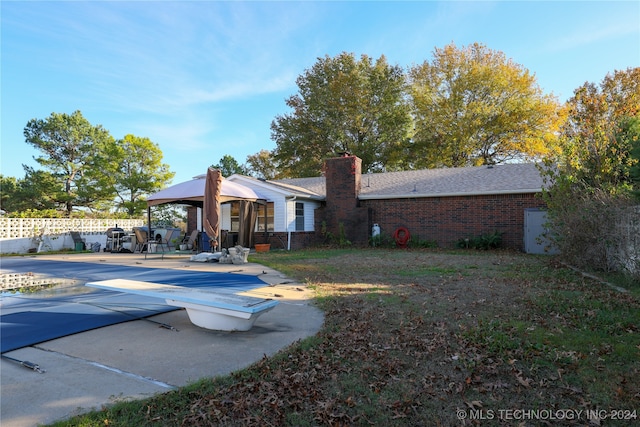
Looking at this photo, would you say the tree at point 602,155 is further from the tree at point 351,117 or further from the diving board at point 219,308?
the tree at point 351,117

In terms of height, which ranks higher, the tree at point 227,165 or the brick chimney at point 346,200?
the tree at point 227,165

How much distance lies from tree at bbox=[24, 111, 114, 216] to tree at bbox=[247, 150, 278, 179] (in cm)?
1356

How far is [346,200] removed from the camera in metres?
17.4

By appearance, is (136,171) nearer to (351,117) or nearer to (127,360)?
(351,117)

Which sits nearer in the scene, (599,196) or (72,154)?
(599,196)

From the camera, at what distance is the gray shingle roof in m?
15.0

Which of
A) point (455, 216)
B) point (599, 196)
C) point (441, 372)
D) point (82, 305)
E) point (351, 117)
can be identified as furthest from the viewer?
point (351, 117)

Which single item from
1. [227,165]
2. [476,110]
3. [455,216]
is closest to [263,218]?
[455,216]

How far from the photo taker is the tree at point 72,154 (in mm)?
28344

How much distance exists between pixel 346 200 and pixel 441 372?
14.2m

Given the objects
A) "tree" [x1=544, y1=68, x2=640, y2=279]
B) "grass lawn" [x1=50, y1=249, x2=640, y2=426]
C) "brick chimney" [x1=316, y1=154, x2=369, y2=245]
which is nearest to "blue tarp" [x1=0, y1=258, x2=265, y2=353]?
"grass lawn" [x1=50, y1=249, x2=640, y2=426]

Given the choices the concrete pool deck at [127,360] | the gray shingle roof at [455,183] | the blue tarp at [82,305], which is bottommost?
the concrete pool deck at [127,360]

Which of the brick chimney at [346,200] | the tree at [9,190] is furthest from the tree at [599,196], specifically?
the tree at [9,190]

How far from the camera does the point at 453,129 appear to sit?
27766mm
